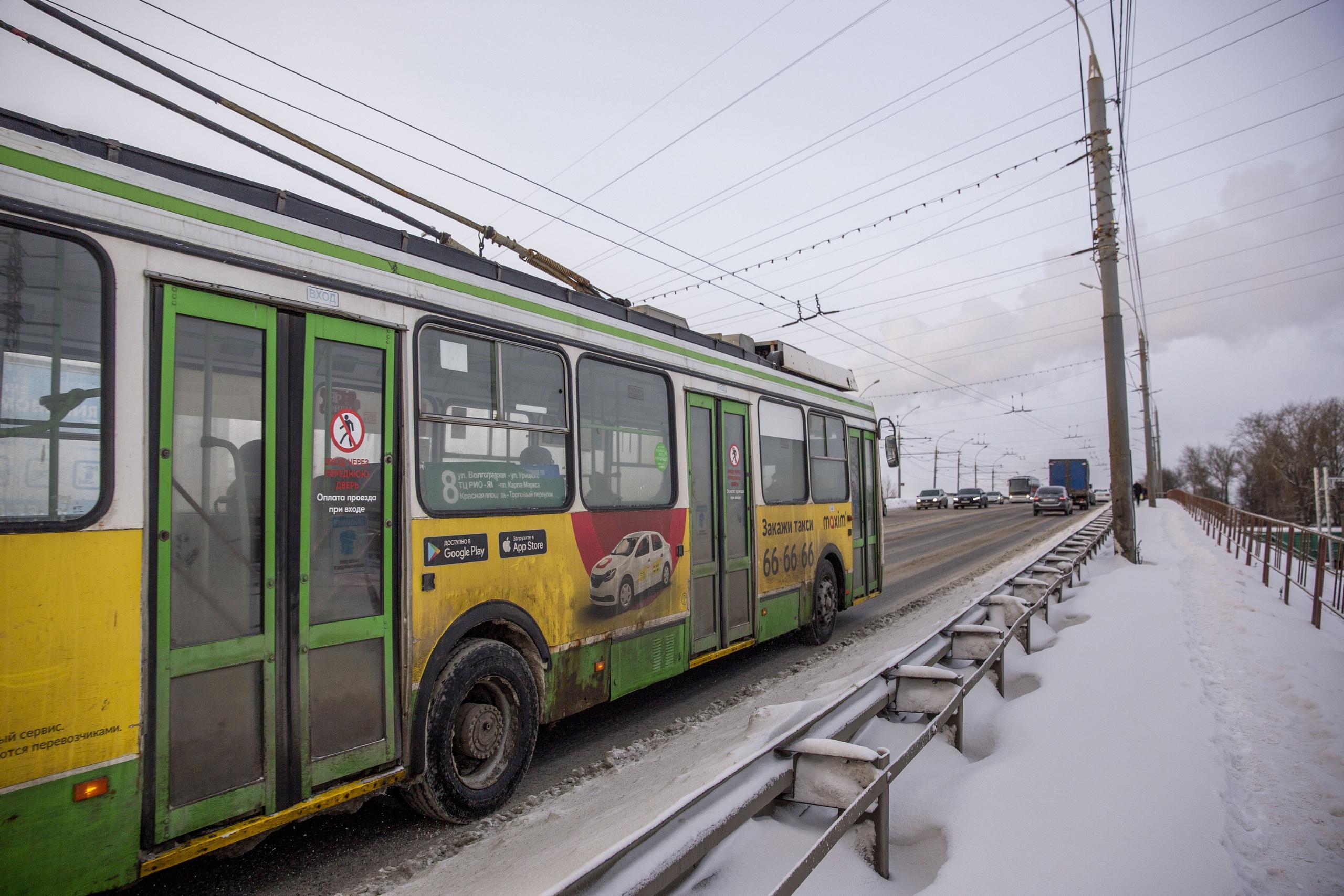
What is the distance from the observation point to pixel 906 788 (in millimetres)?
3631

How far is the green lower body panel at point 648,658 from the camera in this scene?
17.2ft

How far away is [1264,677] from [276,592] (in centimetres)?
678

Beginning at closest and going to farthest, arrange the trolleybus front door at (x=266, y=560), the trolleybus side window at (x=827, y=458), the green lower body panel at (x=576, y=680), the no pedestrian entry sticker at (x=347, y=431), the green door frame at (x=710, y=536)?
the trolleybus front door at (x=266, y=560)
the no pedestrian entry sticker at (x=347, y=431)
the green lower body panel at (x=576, y=680)
the green door frame at (x=710, y=536)
the trolleybus side window at (x=827, y=458)

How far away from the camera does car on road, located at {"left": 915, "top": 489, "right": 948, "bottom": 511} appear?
51.2 metres

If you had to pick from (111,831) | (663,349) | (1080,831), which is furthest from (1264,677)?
(111,831)

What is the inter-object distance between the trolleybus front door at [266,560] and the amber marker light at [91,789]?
16cm

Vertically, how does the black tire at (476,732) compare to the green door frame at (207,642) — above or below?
below

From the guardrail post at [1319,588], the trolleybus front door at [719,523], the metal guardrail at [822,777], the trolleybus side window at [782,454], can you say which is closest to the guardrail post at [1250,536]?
the guardrail post at [1319,588]

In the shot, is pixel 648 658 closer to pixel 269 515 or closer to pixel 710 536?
pixel 710 536

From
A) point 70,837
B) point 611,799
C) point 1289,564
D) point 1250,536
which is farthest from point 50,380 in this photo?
point 1250,536

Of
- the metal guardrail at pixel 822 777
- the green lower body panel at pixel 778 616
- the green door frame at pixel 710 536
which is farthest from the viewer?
the green lower body panel at pixel 778 616

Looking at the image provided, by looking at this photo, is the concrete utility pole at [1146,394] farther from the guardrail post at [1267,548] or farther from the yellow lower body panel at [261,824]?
the yellow lower body panel at [261,824]

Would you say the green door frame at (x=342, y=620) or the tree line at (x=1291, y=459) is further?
the tree line at (x=1291, y=459)

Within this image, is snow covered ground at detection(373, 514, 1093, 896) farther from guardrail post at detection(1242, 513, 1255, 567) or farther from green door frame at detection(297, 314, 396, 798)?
guardrail post at detection(1242, 513, 1255, 567)
